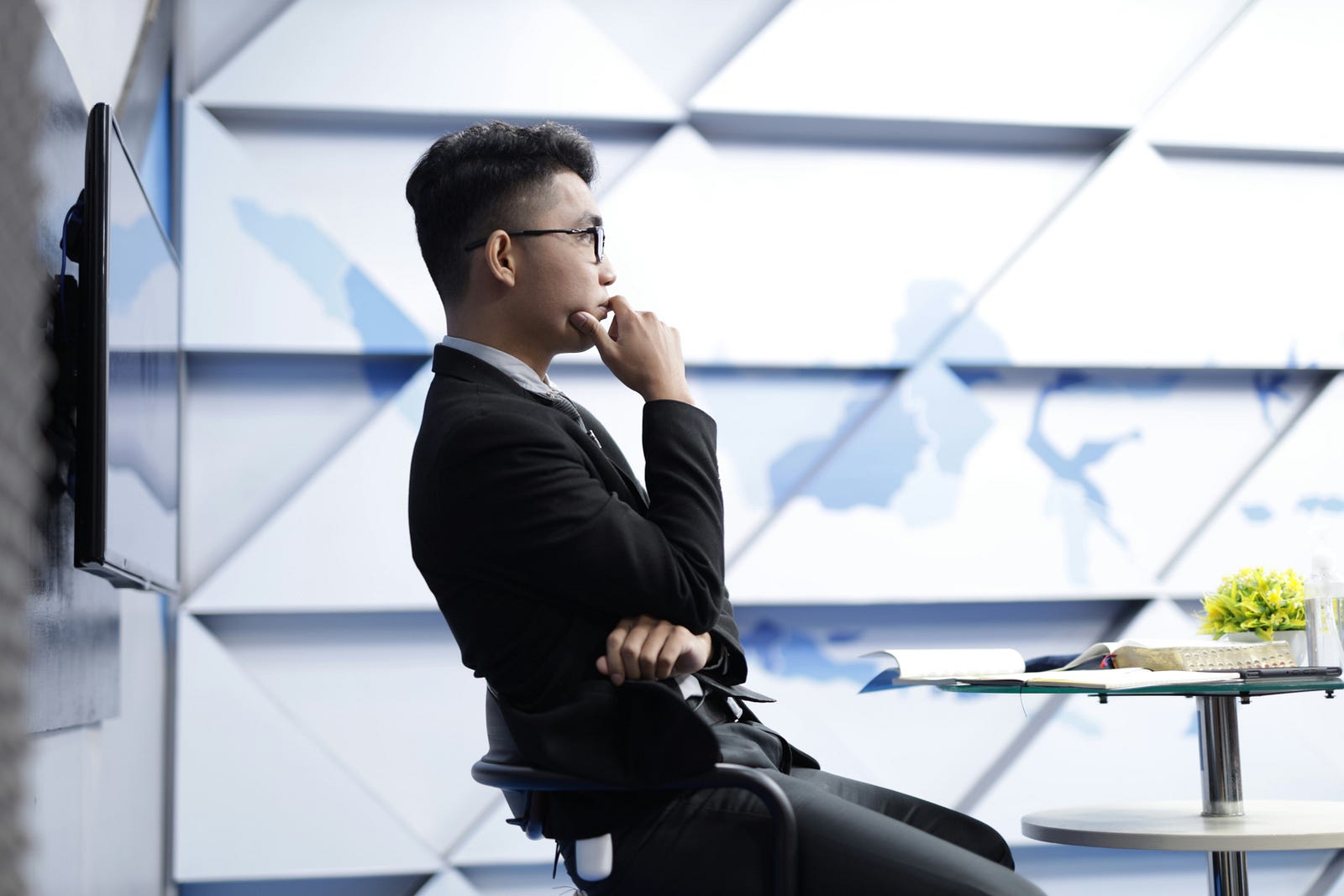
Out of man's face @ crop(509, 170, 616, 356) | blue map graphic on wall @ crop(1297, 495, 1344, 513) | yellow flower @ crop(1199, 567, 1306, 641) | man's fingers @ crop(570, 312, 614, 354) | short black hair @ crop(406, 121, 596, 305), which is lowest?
yellow flower @ crop(1199, 567, 1306, 641)

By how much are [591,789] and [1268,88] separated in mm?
3145

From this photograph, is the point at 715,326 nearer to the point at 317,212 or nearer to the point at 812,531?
the point at 812,531

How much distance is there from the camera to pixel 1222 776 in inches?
80.6

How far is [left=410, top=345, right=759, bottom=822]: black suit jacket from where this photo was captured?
4.28 feet

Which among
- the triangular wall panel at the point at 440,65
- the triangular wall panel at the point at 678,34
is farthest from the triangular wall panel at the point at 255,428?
the triangular wall panel at the point at 678,34

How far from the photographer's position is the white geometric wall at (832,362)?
2998 mm

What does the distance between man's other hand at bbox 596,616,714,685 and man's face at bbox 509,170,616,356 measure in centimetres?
39

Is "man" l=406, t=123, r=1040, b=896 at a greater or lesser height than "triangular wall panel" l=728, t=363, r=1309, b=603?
lesser

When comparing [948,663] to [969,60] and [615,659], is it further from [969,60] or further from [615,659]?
[969,60]

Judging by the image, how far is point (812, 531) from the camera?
3180 mm

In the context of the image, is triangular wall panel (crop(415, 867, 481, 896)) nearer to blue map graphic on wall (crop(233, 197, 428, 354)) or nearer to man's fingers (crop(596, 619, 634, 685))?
blue map graphic on wall (crop(233, 197, 428, 354))

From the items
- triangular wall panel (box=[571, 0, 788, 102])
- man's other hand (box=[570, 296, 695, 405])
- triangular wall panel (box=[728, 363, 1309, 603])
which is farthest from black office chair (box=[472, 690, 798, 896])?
triangular wall panel (box=[571, 0, 788, 102])

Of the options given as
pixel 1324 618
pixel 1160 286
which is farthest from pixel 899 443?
pixel 1324 618

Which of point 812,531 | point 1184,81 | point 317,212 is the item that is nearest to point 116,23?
point 317,212
